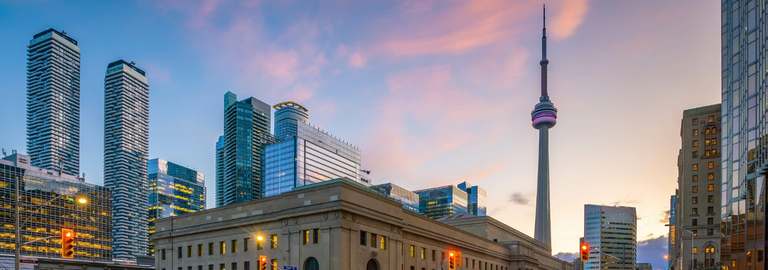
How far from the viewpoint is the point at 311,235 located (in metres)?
57.4

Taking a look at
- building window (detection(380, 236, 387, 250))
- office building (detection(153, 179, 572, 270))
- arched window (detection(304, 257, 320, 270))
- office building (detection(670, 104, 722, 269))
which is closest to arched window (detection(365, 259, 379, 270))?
office building (detection(153, 179, 572, 270))

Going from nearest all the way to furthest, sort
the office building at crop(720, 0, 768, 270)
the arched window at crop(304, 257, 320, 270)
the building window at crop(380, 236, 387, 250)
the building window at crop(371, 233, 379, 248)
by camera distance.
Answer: the office building at crop(720, 0, 768, 270)
the arched window at crop(304, 257, 320, 270)
the building window at crop(371, 233, 379, 248)
the building window at crop(380, 236, 387, 250)

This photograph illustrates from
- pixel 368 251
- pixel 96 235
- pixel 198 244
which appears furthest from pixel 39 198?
pixel 368 251

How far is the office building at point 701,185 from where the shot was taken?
374 feet

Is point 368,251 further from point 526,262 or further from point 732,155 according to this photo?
point 526,262

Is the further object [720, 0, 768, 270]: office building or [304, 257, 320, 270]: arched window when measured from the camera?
[304, 257, 320, 270]: arched window

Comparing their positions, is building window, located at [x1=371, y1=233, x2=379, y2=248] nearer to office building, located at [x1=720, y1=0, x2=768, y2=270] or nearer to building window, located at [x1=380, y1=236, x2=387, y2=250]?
building window, located at [x1=380, y1=236, x2=387, y2=250]

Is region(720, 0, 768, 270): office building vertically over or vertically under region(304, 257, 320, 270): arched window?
over

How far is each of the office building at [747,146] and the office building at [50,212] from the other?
505 feet

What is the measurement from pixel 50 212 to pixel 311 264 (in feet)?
466

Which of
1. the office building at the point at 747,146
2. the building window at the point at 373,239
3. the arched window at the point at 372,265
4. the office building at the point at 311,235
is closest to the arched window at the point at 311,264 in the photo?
the office building at the point at 311,235

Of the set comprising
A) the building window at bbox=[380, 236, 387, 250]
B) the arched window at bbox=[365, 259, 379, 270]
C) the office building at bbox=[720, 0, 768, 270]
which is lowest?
the arched window at bbox=[365, 259, 379, 270]

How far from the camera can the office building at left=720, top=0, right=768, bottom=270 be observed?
1817 inches

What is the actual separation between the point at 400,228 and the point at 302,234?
12460 millimetres
